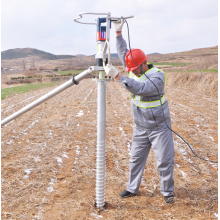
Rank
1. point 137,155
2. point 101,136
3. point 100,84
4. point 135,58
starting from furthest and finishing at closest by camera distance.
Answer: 1. point 137,155
2. point 135,58
3. point 101,136
4. point 100,84

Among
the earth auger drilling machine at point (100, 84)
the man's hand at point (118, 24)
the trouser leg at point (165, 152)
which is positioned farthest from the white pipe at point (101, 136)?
the man's hand at point (118, 24)

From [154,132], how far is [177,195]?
1021mm

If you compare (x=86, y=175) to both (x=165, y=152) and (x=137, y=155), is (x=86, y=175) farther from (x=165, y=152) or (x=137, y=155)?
(x=165, y=152)

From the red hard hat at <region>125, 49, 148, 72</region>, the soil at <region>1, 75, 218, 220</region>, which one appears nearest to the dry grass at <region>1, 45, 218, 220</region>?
the soil at <region>1, 75, 218, 220</region>

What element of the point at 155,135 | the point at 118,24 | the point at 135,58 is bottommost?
the point at 155,135

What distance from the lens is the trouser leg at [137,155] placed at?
289cm

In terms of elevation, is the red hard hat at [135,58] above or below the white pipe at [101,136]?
above

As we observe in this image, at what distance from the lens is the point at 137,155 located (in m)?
2.93

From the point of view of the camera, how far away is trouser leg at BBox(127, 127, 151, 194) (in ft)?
9.48

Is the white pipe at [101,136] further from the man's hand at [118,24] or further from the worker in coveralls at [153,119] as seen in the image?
the man's hand at [118,24]

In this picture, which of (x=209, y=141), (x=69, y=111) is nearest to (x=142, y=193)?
(x=209, y=141)

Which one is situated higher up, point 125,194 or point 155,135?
point 155,135

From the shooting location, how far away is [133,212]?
2.72 m

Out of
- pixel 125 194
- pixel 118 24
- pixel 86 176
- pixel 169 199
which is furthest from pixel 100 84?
pixel 86 176
